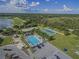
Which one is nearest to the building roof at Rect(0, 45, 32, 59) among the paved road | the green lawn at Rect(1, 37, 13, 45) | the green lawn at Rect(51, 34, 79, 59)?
the green lawn at Rect(1, 37, 13, 45)

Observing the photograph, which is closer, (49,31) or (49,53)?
(49,53)

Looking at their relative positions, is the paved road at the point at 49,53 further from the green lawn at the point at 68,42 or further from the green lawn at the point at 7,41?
the green lawn at the point at 7,41

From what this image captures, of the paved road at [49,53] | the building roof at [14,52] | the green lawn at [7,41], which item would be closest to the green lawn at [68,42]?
the paved road at [49,53]

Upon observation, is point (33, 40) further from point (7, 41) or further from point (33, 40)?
point (7, 41)

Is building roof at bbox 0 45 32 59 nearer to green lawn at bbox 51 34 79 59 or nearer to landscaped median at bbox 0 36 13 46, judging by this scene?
landscaped median at bbox 0 36 13 46

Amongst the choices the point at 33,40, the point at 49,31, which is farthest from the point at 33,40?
the point at 49,31
